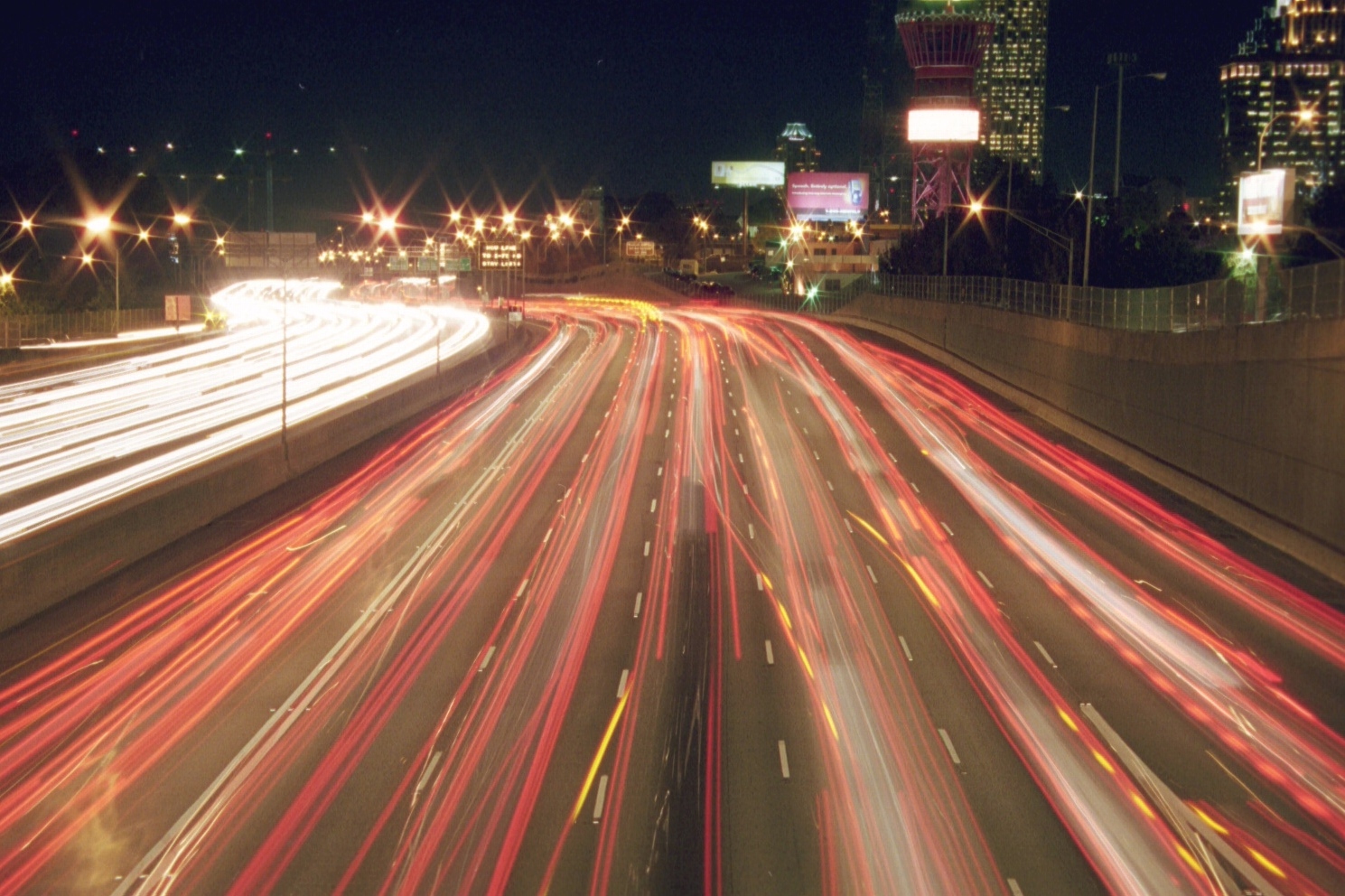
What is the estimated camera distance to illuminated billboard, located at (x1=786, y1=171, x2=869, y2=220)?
521ft

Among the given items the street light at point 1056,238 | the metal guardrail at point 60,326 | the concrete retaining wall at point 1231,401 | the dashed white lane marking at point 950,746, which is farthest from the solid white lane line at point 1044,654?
the metal guardrail at point 60,326

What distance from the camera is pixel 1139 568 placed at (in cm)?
2631

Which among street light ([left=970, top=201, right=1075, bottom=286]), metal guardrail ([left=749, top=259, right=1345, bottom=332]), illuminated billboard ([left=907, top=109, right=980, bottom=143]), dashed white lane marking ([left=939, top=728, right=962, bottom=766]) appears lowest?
dashed white lane marking ([left=939, top=728, right=962, bottom=766])

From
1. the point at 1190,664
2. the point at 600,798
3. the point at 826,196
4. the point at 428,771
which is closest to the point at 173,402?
the point at 428,771

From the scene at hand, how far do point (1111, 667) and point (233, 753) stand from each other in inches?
461

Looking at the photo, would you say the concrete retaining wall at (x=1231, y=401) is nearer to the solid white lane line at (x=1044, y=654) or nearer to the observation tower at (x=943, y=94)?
the solid white lane line at (x=1044, y=654)

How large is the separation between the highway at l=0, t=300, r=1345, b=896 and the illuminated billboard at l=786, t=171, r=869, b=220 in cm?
12652

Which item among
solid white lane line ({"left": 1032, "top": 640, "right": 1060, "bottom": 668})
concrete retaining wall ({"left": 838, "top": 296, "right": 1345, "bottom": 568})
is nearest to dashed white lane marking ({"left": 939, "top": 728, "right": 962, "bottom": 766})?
solid white lane line ({"left": 1032, "top": 640, "right": 1060, "bottom": 668})

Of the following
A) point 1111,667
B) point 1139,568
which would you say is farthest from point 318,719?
point 1139,568

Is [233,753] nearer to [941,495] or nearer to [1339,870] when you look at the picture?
[1339,870]

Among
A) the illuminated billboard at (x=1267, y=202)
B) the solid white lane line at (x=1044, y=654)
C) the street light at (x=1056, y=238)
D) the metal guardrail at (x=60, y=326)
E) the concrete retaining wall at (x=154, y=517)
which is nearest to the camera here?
the solid white lane line at (x=1044, y=654)

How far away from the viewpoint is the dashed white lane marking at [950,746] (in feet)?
52.7

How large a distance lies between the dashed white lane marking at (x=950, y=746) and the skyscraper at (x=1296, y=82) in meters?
54.0

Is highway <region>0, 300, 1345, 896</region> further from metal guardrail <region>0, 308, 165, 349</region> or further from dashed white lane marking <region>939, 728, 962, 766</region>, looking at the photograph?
metal guardrail <region>0, 308, 165, 349</region>
